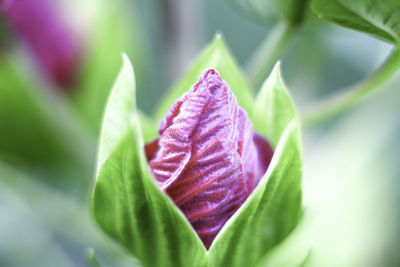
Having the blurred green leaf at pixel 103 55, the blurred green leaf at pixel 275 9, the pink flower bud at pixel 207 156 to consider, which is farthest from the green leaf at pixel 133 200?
the blurred green leaf at pixel 103 55

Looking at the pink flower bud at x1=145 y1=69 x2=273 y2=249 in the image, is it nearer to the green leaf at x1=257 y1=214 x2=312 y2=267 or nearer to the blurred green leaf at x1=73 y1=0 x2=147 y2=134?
the green leaf at x1=257 y1=214 x2=312 y2=267

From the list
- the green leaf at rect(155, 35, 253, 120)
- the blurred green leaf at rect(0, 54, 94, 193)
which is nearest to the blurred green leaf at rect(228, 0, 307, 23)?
the green leaf at rect(155, 35, 253, 120)

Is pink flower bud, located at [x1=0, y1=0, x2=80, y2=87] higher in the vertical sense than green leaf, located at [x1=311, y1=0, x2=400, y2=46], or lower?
higher

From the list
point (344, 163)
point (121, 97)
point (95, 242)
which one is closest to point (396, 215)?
point (344, 163)

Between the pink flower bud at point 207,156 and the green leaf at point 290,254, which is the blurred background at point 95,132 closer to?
the green leaf at point 290,254

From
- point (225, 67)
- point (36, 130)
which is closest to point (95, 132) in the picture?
point (36, 130)
